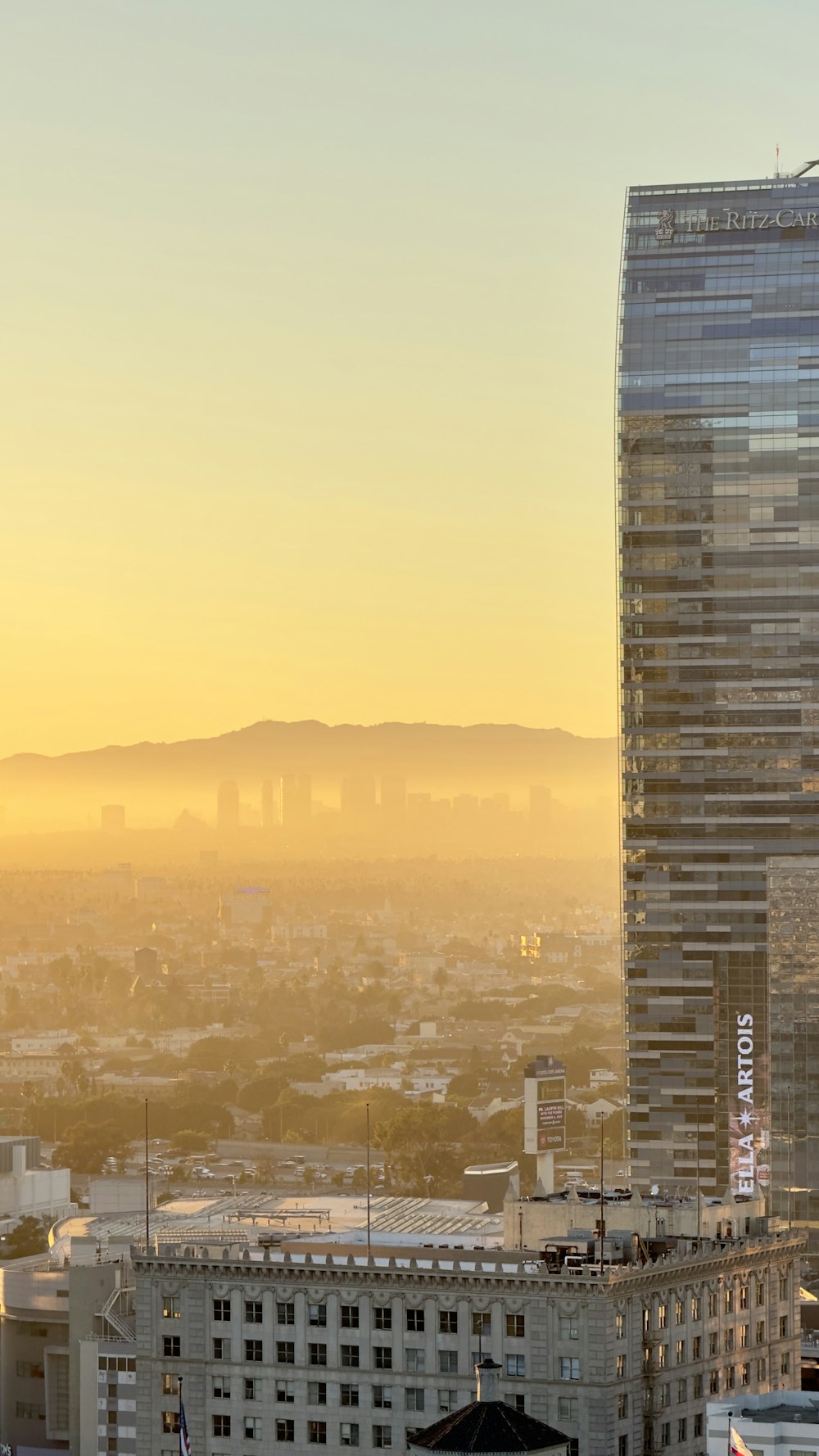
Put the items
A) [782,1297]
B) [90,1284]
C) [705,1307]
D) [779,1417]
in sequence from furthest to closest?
[90,1284], [782,1297], [705,1307], [779,1417]

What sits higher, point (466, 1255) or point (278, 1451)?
point (466, 1255)

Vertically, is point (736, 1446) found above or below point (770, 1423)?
above

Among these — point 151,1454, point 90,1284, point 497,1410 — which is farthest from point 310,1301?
point 90,1284

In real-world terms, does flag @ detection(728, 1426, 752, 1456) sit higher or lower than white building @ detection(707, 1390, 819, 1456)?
higher

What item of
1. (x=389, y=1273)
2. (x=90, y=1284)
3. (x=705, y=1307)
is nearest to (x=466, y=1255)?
(x=389, y=1273)

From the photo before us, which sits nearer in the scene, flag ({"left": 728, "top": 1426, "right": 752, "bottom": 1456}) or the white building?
flag ({"left": 728, "top": 1426, "right": 752, "bottom": 1456})

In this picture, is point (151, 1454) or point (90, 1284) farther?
point (90, 1284)

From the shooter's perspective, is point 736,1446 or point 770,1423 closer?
point 736,1446

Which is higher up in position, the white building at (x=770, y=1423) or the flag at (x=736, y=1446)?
the flag at (x=736, y=1446)

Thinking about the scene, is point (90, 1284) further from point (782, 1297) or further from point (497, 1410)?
point (497, 1410)

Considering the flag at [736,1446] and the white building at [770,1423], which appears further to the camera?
the white building at [770,1423]

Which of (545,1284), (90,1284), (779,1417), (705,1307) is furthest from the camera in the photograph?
(90,1284)
